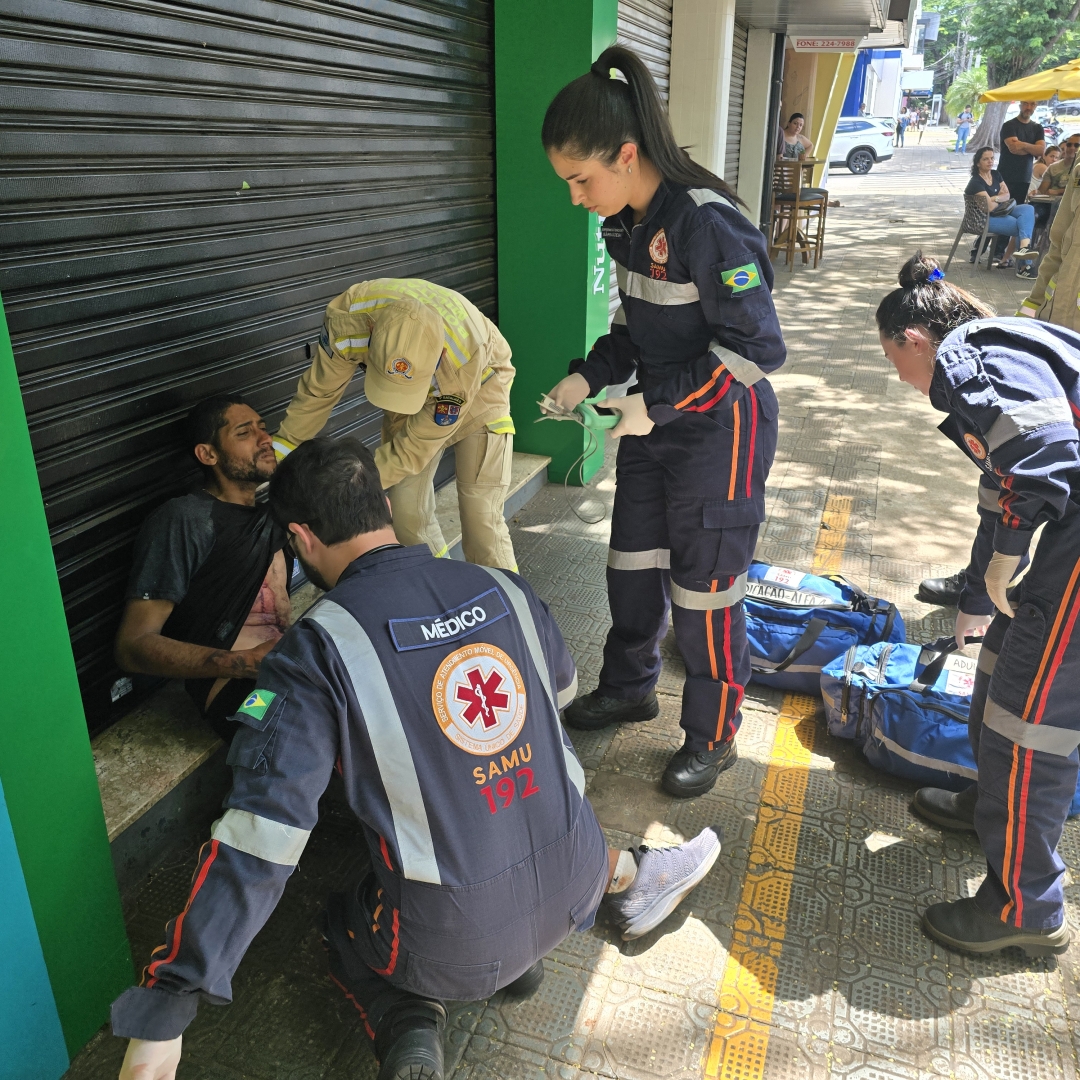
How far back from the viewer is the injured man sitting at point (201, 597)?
8.97 feet

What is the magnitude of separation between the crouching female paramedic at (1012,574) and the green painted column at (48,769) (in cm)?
201

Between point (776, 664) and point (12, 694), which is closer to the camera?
point (12, 694)

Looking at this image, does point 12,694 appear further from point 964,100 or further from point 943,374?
point 964,100

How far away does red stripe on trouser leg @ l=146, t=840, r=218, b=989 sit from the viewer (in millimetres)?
1524

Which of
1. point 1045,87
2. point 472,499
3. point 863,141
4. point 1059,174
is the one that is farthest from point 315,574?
point 863,141

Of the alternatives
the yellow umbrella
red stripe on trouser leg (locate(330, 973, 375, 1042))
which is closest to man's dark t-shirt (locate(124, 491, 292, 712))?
red stripe on trouser leg (locate(330, 973, 375, 1042))

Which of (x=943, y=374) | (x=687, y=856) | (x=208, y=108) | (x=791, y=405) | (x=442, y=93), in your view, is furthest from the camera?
(x=791, y=405)

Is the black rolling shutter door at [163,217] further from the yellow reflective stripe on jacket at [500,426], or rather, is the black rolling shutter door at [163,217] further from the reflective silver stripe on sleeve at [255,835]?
the reflective silver stripe on sleeve at [255,835]

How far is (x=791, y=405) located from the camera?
23.3ft

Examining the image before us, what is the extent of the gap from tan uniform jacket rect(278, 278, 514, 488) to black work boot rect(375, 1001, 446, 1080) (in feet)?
5.70

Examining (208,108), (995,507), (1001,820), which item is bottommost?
(1001,820)

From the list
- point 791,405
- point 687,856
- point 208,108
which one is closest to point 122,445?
point 208,108

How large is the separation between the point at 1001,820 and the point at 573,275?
3.69 m

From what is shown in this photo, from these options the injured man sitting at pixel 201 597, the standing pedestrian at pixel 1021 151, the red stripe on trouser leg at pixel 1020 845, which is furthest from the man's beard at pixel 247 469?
the standing pedestrian at pixel 1021 151
